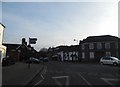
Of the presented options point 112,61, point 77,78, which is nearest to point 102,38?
point 112,61

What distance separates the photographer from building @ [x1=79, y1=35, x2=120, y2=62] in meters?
64.7

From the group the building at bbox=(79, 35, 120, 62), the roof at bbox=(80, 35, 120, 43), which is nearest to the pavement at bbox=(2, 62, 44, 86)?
the building at bbox=(79, 35, 120, 62)

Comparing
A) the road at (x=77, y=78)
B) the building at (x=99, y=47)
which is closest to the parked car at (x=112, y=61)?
the road at (x=77, y=78)

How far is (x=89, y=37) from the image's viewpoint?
235 feet

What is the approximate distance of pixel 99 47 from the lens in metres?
66.5

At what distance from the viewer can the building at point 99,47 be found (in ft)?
212

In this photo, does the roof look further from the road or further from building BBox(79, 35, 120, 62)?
the road

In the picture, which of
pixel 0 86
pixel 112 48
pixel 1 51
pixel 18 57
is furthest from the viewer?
pixel 18 57

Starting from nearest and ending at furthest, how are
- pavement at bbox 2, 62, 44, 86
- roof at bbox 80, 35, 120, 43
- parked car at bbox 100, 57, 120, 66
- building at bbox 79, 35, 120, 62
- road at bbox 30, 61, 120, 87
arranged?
pavement at bbox 2, 62, 44, 86
road at bbox 30, 61, 120, 87
parked car at bbox 100, 57, 120, 66
building at bbox 79, 35, 120, 62
roof at bbox 80, 35, 120, 43

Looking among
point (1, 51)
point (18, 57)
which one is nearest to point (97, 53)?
point (18, 57)

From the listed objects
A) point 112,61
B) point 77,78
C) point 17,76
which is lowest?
point 77,78

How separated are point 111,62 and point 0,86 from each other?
30.6 m

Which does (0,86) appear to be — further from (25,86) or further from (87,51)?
(87,51)

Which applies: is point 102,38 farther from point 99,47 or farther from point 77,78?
point 77,78
